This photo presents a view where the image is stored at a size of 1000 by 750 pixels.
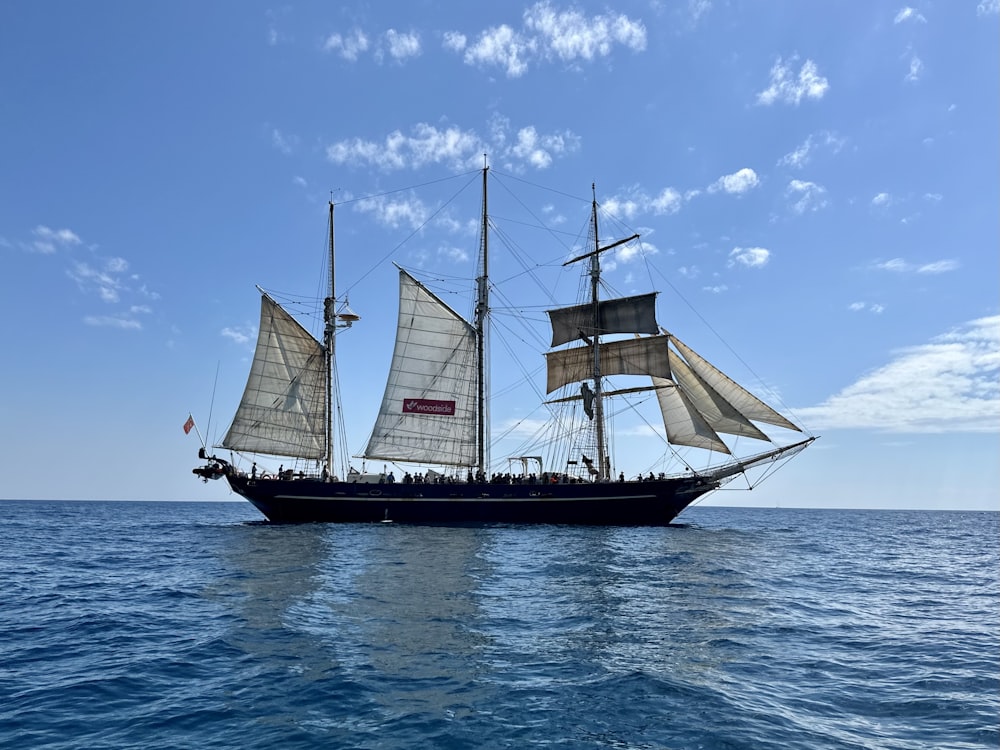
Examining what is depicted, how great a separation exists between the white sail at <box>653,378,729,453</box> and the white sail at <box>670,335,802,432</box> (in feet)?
7.76

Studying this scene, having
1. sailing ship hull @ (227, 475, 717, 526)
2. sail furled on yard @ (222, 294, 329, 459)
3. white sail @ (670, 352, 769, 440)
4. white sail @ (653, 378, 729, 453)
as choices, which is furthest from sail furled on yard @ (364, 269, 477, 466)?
white sail @ (670, 352, 769, 440)

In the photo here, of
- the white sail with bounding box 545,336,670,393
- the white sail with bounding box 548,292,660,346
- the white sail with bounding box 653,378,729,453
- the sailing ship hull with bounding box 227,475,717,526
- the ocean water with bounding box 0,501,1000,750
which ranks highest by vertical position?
the white sail with bounding box 548,292,660,346

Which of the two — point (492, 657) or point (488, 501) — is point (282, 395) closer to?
point (488, 501)

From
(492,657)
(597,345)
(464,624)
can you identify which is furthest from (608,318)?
(492,657)

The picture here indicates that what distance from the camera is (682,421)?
5162 centimetres

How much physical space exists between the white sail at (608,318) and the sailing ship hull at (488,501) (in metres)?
15.0

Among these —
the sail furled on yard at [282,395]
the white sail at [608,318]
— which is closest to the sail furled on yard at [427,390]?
the sail furled on yard at [282,395]

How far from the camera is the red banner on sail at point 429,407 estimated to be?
52.8m

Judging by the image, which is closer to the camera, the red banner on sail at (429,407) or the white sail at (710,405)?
the white sail at (710,405)

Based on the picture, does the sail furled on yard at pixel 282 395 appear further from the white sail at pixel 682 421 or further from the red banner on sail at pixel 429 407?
the white sail at pixel 682 421

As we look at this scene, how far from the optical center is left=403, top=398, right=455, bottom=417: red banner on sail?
2079 inches

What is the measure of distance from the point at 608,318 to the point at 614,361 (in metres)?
4.02

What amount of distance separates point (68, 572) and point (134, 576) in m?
3.90

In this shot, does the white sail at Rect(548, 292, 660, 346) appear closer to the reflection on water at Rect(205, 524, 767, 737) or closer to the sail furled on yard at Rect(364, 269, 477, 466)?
the sail furled on yard at Rect(364, 269, 477, 466)
